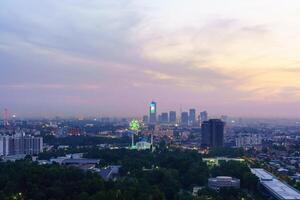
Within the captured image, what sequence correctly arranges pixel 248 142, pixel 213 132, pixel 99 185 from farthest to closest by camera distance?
1. pixel 248 142
2. pixel 213 132
3. pixel 99 185

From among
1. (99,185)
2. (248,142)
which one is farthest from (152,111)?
(99,185)

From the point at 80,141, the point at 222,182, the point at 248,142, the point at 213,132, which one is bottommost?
the point at 222,182

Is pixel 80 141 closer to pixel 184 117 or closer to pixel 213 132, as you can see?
pixel 213 132

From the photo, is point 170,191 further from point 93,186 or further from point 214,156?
point 214,156

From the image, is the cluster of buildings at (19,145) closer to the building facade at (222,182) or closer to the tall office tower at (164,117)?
the building facade at (222,182)

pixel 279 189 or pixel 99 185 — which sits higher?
pixel 99 185

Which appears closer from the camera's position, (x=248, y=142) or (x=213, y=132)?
(x=213, y=132)

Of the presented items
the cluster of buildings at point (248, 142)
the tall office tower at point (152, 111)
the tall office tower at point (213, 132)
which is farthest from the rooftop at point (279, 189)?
the tall office tower at point (152, 111)
